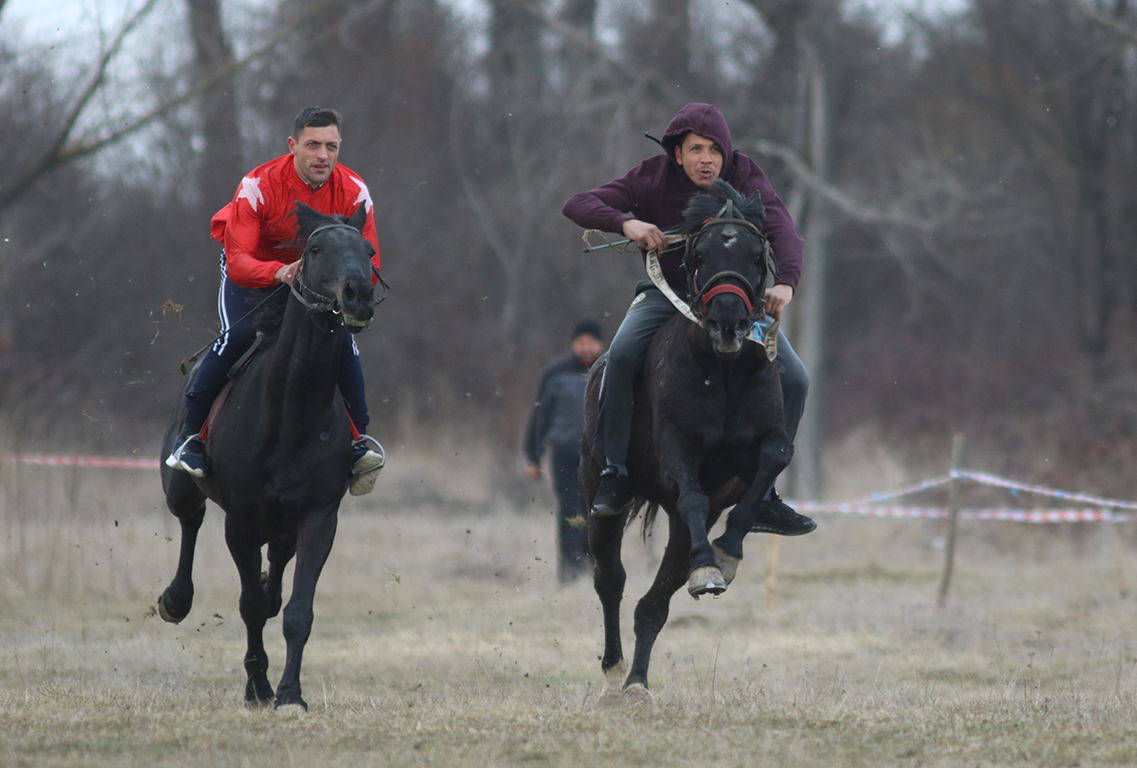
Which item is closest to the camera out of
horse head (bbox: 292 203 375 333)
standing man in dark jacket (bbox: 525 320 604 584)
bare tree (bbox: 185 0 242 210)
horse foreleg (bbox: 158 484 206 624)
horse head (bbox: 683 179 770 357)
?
horse head (bbox: 683 179 770 357)

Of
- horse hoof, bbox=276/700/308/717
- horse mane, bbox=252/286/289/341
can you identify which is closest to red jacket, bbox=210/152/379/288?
horse mane, bbox=252/286/289/341

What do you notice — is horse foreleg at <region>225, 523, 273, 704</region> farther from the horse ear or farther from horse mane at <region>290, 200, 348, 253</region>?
the horse ear

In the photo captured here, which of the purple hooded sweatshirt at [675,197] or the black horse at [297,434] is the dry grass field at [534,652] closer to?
the black horse at [297,434]

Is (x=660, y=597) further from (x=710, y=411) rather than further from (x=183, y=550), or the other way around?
(x=183, y=550)

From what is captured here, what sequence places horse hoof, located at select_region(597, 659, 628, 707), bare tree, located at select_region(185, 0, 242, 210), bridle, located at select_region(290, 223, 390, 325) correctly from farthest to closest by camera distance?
bare tree, located at select_region(185, 0, 242, 210)
horse hoof, located at select_region(597, 659, 628, 707)
bridle, located at select_region(290, 223, 390, 325)

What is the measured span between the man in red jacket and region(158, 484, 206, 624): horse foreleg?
0.57 meters

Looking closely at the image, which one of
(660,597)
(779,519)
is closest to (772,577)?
(660,597)

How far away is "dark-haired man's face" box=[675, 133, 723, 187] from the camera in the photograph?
7.19 metres

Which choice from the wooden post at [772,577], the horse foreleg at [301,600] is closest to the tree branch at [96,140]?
the wooden post at [772,577]

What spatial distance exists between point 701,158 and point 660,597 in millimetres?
2325

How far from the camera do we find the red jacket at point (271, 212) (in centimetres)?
712

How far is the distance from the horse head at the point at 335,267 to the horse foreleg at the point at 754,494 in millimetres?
1988

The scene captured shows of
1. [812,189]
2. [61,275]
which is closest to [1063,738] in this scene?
[812,189]

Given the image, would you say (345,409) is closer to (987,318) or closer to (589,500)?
(589,500)
